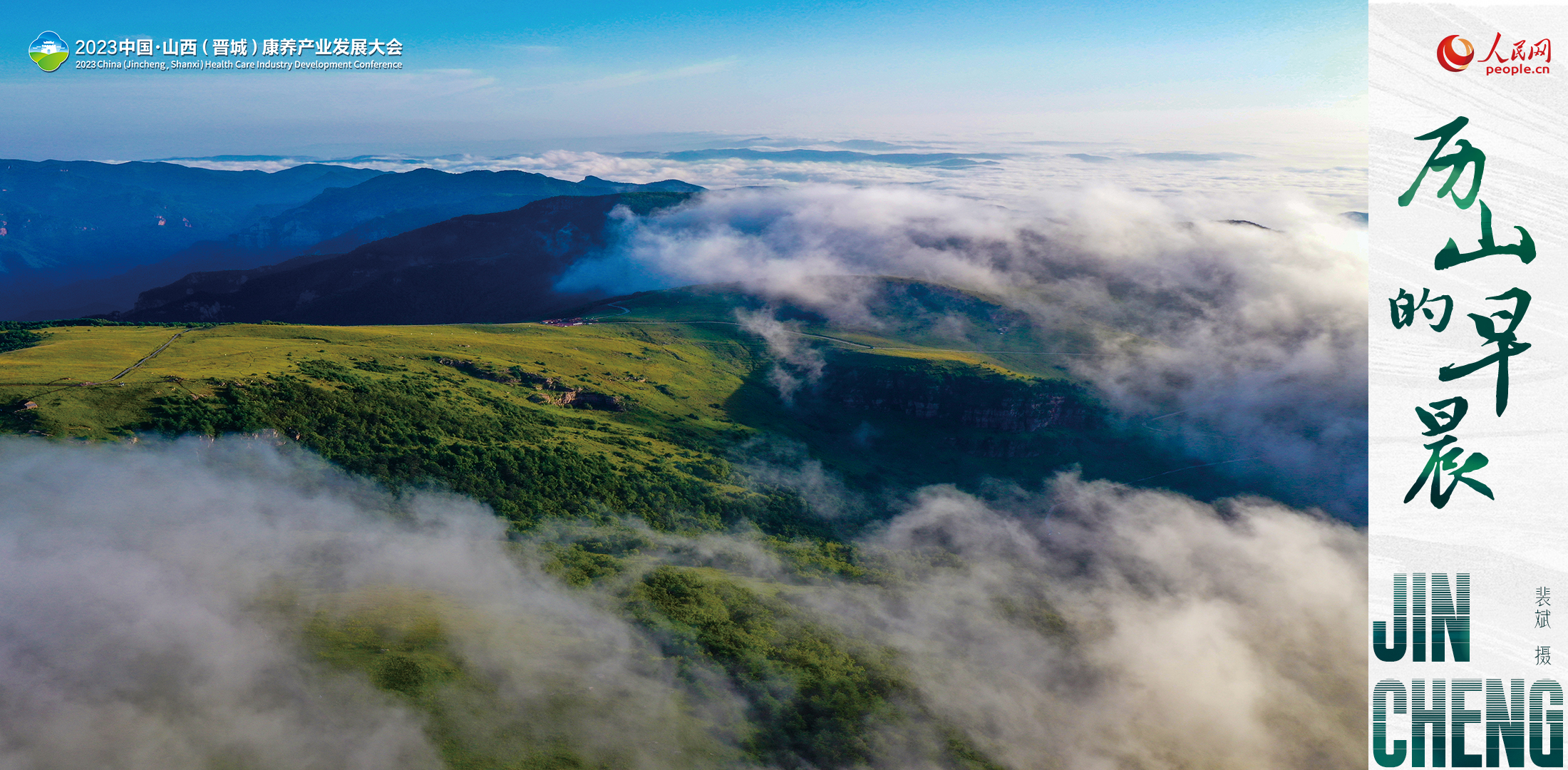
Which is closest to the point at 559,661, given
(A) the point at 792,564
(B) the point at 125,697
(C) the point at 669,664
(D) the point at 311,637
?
(C) the point at 669,664

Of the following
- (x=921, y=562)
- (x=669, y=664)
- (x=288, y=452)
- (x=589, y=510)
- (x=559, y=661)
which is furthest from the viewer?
(x=921, y=562)

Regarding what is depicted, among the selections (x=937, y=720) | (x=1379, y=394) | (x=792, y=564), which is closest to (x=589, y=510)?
(x=792, y=564)

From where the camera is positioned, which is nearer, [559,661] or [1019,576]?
[559,661]

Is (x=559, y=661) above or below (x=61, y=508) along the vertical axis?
below

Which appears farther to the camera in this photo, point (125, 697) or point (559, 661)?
point (559, 661)

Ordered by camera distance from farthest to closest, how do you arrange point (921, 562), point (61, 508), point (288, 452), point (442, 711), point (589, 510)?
point (921, 562) < point (589, 510) < point (288, 452) < point (61, 508) < point (442, 711)

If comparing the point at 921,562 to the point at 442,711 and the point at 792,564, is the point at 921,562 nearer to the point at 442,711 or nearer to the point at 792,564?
the point at 792,564

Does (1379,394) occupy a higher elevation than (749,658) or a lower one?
higher

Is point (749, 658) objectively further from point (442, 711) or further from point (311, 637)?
A: point (311, 637)

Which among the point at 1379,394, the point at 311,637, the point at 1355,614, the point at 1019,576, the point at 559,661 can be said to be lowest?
the point at 1355,614
